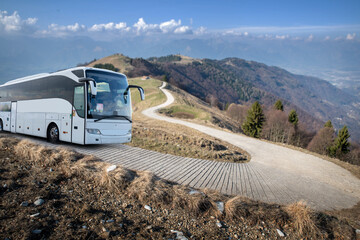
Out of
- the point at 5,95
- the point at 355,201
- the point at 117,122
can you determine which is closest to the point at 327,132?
the point at 355,201

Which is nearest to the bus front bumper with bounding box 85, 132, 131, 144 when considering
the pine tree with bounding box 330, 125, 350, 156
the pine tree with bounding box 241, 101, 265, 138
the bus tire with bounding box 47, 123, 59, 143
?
the bus tire with bounding box 47, 123, 59, 143

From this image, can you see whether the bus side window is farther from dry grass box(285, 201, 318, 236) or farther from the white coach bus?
dry grass box(285, 201, 318, 236)

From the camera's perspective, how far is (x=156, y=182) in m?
5.23

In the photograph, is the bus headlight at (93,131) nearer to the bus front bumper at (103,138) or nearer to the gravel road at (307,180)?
the bus front bumper at (103,138)

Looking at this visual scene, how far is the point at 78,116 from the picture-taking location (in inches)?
337

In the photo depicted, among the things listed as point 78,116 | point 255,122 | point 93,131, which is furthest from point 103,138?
point 255,122

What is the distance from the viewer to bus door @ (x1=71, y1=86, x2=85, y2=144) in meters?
8.46

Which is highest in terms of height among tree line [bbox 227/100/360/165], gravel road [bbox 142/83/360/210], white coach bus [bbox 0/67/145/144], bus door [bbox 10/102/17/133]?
white coach bus [bbox 0/67/145/144]

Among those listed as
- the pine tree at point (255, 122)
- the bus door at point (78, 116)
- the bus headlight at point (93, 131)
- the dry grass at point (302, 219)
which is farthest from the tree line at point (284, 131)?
the dry grass at point (302, 219)

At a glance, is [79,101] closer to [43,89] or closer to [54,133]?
[54,133]

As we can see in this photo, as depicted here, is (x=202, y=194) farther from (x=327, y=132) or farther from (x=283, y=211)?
(x=327, y=132)

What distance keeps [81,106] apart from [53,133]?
2.63 meters

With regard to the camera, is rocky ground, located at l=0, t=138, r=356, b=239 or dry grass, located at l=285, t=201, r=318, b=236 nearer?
rocky ground, located at l=0, t=138, r=356, b=239

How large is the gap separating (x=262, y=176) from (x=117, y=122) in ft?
22.2
